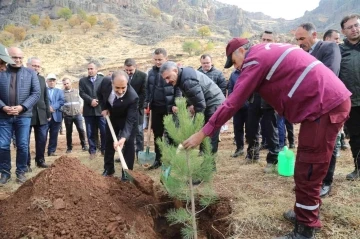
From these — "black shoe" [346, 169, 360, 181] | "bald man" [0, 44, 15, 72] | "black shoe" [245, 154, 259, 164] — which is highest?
"bald man" [0, 44, 15, 72]

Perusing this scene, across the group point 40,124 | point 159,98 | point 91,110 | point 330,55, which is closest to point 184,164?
point 330,55

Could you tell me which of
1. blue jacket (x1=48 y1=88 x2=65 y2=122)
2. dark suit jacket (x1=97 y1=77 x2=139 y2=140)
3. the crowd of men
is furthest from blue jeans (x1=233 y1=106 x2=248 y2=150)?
blue jacket (x1=48 y1=88 x2=65 y2=122)

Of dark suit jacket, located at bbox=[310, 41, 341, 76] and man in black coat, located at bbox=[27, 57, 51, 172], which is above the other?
dark suit jacket, located at bbox=[310, 41, 341, 76]

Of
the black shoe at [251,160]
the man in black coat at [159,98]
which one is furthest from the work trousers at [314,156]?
the man in black coat at [159,98]

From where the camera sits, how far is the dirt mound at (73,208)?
243 cm

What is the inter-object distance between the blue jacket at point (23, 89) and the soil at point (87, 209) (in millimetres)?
1389

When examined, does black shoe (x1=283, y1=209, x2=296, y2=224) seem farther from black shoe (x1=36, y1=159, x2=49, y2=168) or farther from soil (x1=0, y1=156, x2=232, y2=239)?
black shoe (x1=36, y1=159, x2=49, y2=168)

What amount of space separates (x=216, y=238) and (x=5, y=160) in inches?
115

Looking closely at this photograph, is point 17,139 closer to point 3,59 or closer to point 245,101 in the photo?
point 3,59

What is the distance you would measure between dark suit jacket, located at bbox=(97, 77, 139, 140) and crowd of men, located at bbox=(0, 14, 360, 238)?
0.01 m

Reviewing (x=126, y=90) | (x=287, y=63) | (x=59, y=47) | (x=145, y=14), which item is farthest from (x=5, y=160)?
(x=145, y=14)

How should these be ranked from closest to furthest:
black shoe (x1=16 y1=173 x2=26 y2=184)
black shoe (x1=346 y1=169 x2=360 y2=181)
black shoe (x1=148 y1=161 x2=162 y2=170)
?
black shoe (x1=346 y1=169 x2=360 y2=181), black shoe (x1=16 y1=173 x2=26 y2=184), black shoe (x1=148 y1=161 x2=162 y2=170)

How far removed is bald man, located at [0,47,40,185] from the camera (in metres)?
3.96

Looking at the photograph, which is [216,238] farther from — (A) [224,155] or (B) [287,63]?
(A) [224,155]
